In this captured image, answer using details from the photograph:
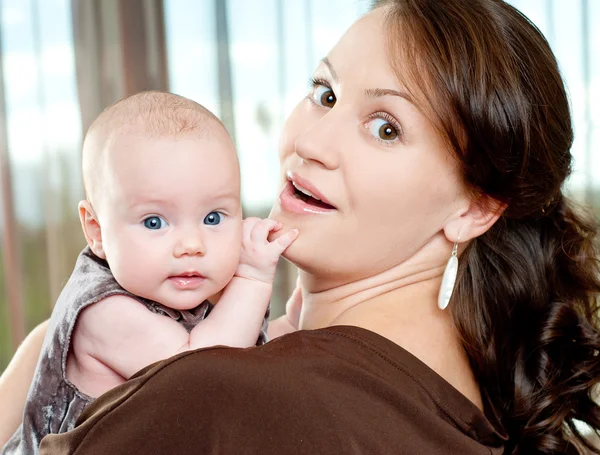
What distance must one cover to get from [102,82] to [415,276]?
2400mm

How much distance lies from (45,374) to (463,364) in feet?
2.63

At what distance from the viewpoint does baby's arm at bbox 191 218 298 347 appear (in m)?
1.49

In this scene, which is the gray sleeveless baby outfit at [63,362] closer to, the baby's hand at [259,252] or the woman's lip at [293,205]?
the baby's hand at [259,252]

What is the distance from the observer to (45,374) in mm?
1476

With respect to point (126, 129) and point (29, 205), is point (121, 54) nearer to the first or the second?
point (29, 205)

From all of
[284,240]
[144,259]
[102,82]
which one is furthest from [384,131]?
[102,82]

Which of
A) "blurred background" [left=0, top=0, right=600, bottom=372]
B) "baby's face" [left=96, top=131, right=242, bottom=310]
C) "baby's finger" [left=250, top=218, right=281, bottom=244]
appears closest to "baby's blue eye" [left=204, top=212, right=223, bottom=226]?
"baby's face" [left=96, top=131, right=242, bottom=310]

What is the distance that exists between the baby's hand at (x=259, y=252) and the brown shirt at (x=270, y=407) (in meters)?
0.21

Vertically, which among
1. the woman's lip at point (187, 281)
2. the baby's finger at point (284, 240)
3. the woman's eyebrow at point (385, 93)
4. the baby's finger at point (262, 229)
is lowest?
the woman's lip at point (187, 281)

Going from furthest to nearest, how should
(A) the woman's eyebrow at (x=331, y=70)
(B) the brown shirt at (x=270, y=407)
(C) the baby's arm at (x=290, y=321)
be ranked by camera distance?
1. (C) the baby's arm at (x=290, y=321)
2. (A) the woman's eyebrow at (x=331, y=70)
3. (B) the brown shirt at (x=270, y=407)

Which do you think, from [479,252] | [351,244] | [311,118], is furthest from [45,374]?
[479,252]

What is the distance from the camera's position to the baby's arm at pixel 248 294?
1488 millimetres

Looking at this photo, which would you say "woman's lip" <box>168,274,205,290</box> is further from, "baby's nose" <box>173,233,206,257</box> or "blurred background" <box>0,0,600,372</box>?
"blurred background" <box>0,0,600,372</box>

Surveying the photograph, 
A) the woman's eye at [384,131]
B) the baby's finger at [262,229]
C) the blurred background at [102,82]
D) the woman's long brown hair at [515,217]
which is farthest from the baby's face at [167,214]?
the blurred background at [102,82]
